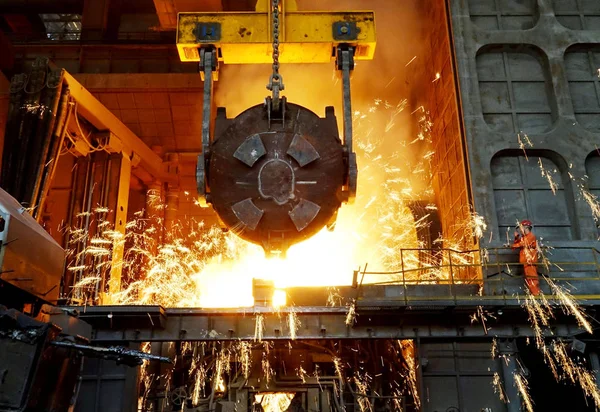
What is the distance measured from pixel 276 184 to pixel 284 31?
168cm

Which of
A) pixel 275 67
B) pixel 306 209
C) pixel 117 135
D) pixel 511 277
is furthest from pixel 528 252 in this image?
pixel 117 135

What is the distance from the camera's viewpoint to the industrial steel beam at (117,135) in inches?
387

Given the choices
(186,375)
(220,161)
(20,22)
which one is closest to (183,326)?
(186,375)

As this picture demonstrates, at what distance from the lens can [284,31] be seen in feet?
19.8

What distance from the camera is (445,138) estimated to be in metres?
10.8

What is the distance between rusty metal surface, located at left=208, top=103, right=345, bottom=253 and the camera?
5.66 meters

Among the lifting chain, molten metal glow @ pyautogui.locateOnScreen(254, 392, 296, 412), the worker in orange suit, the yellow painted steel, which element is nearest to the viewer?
the lifting chain

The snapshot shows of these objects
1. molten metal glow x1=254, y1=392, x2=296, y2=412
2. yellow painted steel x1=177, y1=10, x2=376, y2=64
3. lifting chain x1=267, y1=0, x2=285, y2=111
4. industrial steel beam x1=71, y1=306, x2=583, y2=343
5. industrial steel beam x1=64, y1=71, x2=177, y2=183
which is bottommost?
molten metal glow x1=254, y1=392, x2=296, y2=412

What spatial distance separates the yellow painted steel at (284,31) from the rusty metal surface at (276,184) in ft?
3.25

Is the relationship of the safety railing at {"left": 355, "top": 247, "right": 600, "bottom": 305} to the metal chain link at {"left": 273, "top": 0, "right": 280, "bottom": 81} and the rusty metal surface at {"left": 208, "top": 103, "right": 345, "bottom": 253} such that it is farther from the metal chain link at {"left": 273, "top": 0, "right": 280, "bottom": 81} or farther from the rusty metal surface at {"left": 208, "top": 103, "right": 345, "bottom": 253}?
the metal chain link at {"left": 273, "top": 0, "right": 280, "bottom": 81}

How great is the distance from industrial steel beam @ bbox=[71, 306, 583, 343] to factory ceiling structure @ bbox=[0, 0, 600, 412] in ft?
0.10

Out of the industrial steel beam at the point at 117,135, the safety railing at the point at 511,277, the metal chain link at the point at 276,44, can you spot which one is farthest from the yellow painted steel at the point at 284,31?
the industrial steel beam at the point at 117,135

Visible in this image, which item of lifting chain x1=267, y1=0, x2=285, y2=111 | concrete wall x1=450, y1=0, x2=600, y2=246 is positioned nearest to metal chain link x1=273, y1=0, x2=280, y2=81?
lifting chain x1=267, y1=0, x2=285, y2=111

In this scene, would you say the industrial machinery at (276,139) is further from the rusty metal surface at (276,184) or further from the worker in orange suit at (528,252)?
the worker in orange suit at (528,252)
